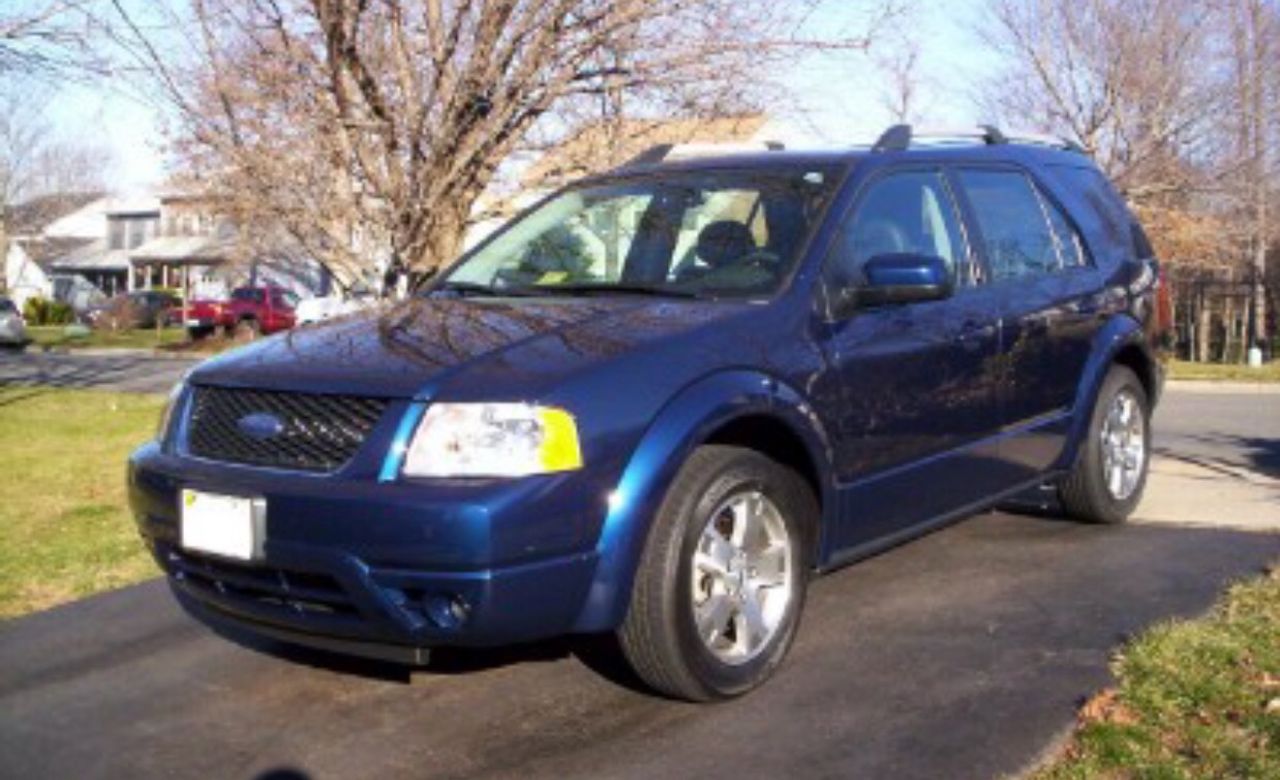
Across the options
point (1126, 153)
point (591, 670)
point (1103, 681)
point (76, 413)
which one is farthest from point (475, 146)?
point (1126, 153)

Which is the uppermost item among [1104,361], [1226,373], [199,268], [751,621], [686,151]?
[199,268]

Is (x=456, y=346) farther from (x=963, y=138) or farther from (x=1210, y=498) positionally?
(x=1210, y=498)

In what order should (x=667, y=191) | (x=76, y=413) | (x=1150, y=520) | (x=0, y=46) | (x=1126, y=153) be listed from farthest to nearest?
(x=1126, y=153) → (x=76, y=413) → (x=0, y=46) → (x=1150, y=520) → (x=667, y=191)

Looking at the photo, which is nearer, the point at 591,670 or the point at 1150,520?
the point at 591,670

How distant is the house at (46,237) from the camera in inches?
2409

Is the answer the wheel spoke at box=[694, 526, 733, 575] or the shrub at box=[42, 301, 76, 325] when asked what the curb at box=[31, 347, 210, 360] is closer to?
the shrub at box=[42, 301, 76, 325]

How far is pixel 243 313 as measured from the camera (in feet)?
124

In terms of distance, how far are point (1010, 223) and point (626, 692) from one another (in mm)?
2681

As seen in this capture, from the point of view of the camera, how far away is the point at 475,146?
8.00 metres

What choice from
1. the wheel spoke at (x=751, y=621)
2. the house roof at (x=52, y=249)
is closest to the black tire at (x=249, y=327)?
the wheel spoke at (x=751, y=621)

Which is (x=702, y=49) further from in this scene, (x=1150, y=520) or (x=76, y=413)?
(x=76, y=413)

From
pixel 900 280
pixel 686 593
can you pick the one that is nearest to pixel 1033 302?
pixel 900 280

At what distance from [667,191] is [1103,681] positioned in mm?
2358

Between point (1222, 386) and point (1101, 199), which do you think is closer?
point (1101, 199)
